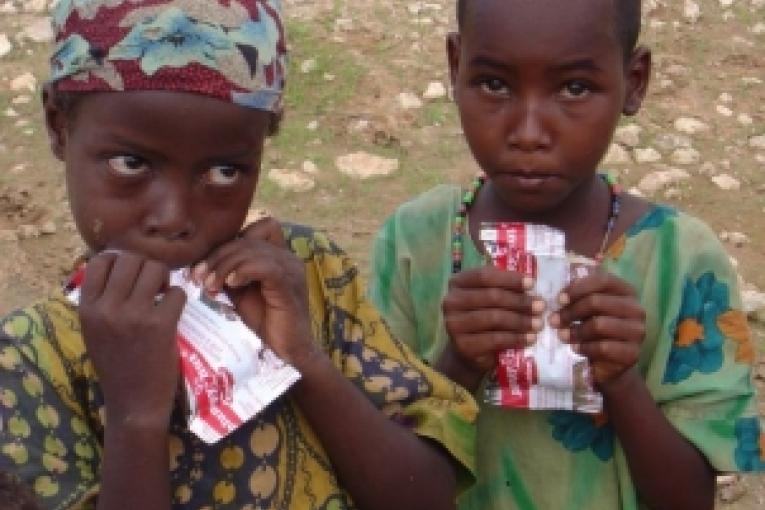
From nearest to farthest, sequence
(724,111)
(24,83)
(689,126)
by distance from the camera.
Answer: (689,126) < (724,111) < (24,83)

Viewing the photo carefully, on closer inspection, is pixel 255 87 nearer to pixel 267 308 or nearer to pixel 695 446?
pixel 267 308

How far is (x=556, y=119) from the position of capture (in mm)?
2004

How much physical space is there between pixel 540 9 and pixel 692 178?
340 cm

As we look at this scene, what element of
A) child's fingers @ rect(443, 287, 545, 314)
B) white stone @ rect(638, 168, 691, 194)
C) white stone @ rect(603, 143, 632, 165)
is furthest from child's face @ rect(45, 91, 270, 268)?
white stone @ rect(603, 143, 632, 165)

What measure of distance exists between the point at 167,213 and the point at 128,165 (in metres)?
0.08

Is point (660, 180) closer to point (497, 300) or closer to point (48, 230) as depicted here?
point (48, 230)

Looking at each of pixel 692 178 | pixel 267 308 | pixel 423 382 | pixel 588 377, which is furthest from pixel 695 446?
pixel 692 178

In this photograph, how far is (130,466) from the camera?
1.59 metres

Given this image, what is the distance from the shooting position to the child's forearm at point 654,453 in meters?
2.02

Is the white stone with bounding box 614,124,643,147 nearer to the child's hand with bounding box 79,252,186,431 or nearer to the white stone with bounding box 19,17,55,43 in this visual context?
the white stone with bounding box 19,17,55,43

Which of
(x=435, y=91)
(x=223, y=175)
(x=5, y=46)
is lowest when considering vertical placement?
(x=223, y=175)

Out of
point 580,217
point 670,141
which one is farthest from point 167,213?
point 670,141

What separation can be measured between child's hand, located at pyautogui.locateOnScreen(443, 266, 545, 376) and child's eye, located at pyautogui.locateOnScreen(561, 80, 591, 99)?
0.31 m

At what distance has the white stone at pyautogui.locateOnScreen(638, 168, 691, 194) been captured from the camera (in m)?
5.10
